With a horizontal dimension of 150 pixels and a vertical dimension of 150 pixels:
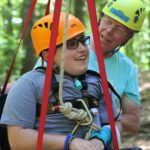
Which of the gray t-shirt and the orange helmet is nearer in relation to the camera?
the gray t-shirt

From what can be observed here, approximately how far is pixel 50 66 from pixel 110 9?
1.63m

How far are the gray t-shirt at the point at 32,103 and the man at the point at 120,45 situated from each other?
2.99ft

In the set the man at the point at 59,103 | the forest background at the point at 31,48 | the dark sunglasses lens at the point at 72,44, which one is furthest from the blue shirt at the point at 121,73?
the forest background at the point at 31,48

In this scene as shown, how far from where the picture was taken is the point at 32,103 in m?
→ 2.16

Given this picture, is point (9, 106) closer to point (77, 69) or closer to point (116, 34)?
point (77, 69)

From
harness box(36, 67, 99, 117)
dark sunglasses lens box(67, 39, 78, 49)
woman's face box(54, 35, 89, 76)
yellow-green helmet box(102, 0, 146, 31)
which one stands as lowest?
harness box(36, 67, 99, 117)

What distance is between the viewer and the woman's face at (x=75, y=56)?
2.25 metres

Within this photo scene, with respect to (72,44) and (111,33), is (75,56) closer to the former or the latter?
(72,44)

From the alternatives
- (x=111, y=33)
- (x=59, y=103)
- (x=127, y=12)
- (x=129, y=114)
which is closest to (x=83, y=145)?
(x=59, y=103)

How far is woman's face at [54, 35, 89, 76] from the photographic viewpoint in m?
2.25

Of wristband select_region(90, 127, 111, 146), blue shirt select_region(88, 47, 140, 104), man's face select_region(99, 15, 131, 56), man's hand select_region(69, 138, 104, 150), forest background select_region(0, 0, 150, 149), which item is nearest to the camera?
man's hand select_region(69, 138, 104, 150)

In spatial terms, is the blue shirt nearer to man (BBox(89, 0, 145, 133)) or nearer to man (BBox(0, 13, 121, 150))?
man (BBox(89, 0, 145, 133))

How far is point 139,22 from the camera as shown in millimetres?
3377

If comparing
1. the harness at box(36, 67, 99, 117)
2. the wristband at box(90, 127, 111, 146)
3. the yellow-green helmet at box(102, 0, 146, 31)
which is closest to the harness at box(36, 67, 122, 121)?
the harness at box(36, 67, 99, 117)
